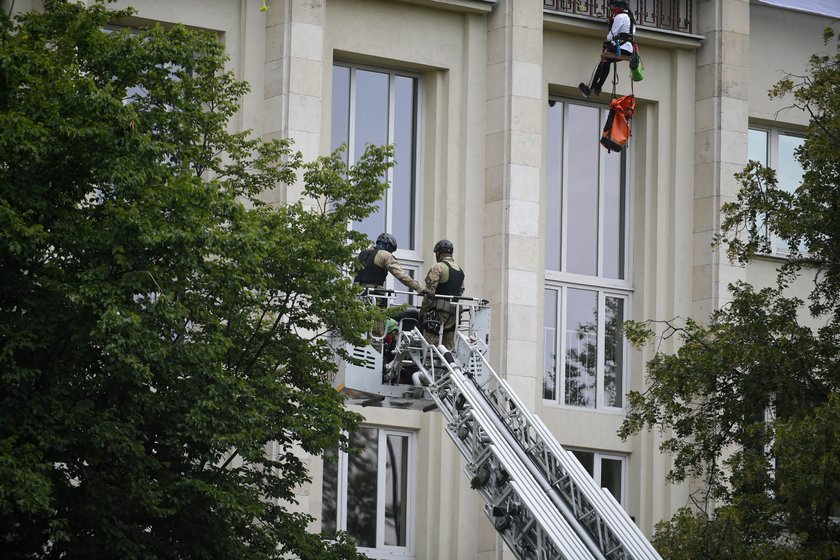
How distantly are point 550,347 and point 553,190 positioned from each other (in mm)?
3061

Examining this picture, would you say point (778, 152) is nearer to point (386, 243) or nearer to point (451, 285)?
point (451, 285)

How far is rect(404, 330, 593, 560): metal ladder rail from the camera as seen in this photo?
78.3 feet

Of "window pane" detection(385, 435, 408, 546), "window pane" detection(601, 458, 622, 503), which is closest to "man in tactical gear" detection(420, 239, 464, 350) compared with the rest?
"window pane" detection(385, 435, 408, 546)

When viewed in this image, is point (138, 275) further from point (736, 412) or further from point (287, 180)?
point (736, 412)

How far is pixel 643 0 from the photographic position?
37.5 meters

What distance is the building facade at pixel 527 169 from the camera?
111 ft

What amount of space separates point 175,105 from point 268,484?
5.35m

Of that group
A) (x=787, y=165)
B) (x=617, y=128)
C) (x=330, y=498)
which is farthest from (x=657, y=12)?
(x=330, y=498)

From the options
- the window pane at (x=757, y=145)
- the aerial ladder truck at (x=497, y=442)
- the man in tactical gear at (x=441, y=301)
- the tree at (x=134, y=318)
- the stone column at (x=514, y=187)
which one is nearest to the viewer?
the tree at (x=134, y=318)

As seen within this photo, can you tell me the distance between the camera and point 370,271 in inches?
1097

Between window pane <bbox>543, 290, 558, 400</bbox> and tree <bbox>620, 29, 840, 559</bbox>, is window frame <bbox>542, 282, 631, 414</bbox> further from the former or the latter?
tree <bbox>620, 29, 840, 559</bbox>

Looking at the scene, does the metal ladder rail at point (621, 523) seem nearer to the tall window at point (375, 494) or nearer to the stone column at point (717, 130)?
the tall window at point (375, 494)

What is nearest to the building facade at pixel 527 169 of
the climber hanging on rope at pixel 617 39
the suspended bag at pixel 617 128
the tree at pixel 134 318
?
the climber hanging on rope at pixel 617 39

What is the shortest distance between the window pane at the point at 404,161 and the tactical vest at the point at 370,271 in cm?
709
